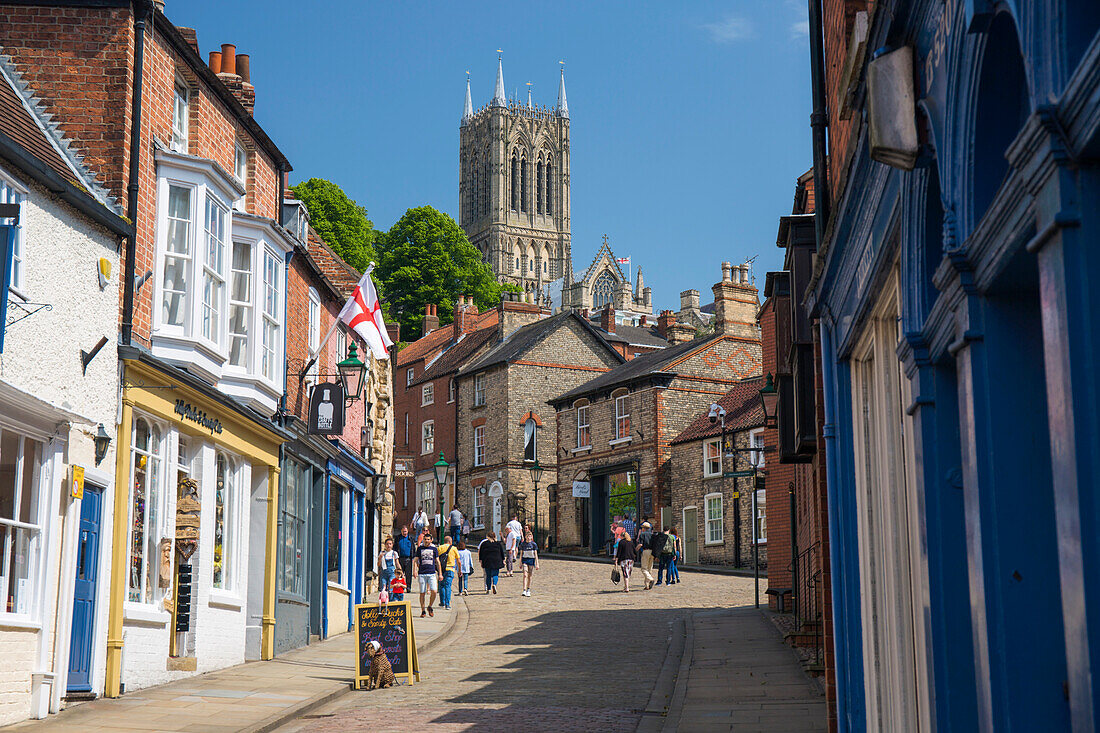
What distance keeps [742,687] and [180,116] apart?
10.1 metres

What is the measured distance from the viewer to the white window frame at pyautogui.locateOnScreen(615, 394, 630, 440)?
47.1m

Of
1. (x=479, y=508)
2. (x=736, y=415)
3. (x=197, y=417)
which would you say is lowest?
(x=479, y=508)

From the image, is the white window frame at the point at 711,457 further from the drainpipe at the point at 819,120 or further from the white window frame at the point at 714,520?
the drainpipe at the point at 819,120

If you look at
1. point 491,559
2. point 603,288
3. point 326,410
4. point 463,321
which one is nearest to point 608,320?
point 463,321

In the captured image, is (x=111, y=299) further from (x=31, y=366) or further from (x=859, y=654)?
(x=859, y=654)

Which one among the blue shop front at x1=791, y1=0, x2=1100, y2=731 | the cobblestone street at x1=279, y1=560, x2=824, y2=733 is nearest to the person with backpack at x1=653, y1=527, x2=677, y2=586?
the cobblestone street at x1=279, y1=560, x2=824, y2=733

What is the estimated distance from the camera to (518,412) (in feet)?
174

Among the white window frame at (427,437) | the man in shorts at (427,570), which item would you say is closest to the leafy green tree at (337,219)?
the white window frame at (427,437)

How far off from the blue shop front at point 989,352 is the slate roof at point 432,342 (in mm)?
56739

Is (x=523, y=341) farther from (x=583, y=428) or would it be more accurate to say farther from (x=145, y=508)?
(x=145, y=508)

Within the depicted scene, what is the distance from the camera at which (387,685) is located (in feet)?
49.3

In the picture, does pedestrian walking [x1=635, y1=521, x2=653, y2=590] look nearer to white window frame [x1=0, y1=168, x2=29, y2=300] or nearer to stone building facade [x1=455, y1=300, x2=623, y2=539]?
stone building facade [x1=455, y1=300, x2=623, y2=539]

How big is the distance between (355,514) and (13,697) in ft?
47.7

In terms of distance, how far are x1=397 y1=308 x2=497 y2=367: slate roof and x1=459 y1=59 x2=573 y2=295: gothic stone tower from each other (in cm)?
7558
